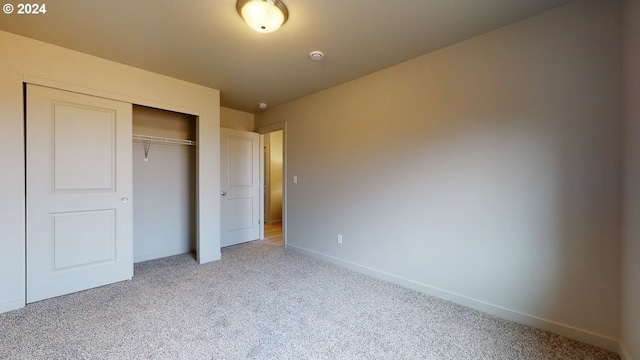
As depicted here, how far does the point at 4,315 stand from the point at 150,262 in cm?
139

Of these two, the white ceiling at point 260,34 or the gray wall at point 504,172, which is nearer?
the gray wall at point 504,172

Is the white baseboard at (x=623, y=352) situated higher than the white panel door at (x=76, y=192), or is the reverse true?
the white panel door at (x=76, y=192)

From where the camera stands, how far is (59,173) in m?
2.50

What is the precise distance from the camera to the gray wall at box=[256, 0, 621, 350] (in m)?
1.79

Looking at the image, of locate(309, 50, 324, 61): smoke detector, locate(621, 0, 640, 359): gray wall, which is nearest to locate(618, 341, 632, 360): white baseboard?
locate(621, 0, 640, 359): gray wall

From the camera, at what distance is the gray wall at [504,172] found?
1785 mm

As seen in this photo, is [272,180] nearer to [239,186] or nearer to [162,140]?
[239,186]

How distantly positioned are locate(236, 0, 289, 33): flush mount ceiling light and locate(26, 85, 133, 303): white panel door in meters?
1.92

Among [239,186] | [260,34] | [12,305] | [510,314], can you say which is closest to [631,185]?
[510,314]

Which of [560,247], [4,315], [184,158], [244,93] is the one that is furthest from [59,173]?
[560,247]

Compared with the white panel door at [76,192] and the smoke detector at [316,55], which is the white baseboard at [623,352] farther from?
the white panel door at [76,192]

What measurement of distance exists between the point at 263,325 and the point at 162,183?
2.70 metres

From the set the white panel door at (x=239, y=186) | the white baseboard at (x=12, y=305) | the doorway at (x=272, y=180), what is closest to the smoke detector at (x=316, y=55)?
the white panel door at (x=239, y=186)

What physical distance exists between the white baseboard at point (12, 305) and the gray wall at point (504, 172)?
316 cm
